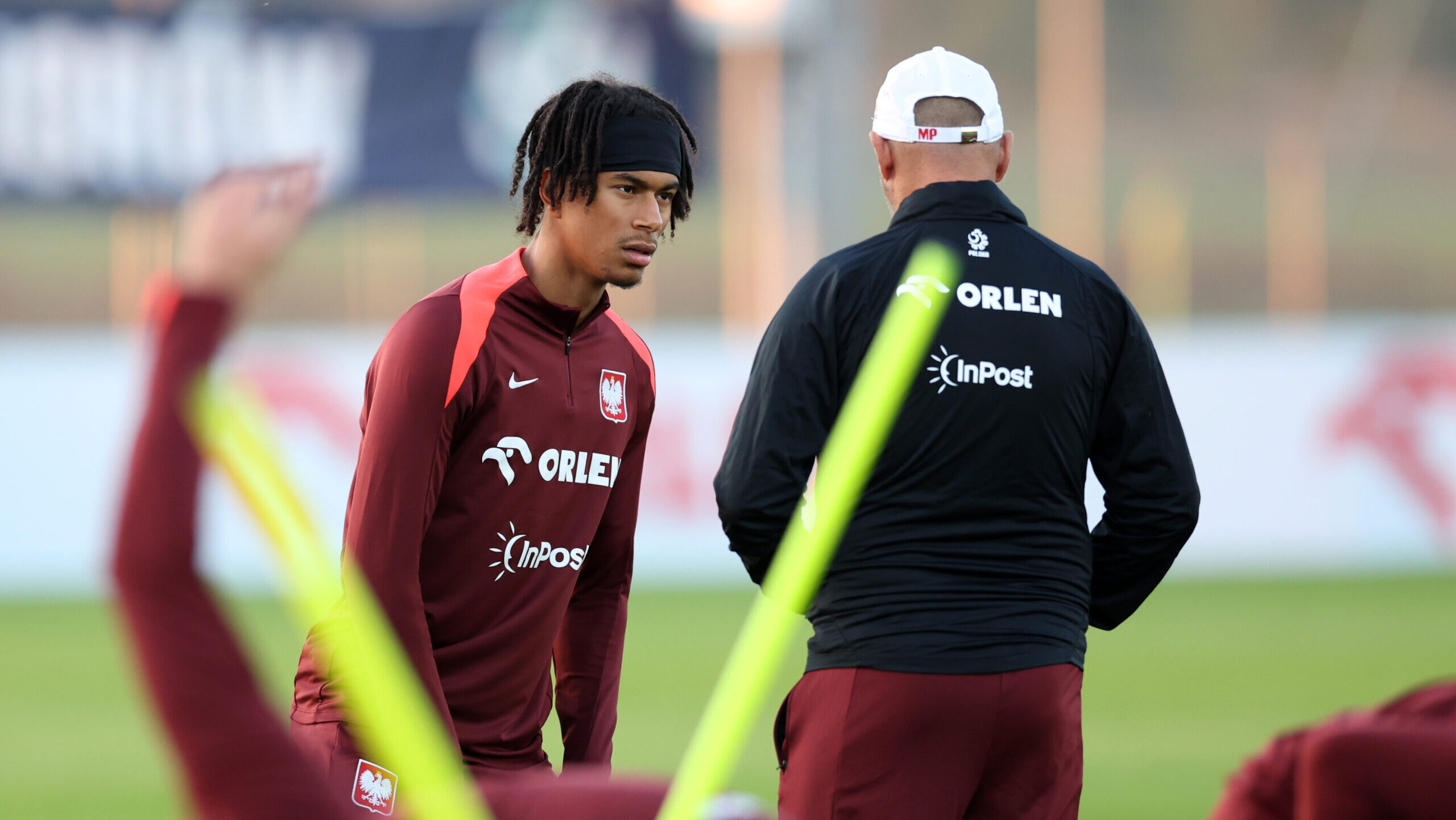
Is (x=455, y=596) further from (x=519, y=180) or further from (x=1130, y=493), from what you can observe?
(x=1130, y=493)

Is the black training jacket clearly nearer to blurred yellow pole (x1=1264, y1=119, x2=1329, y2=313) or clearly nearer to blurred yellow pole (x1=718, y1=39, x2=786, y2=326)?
blurred yellow pole (x1=718, y1=39, x2=786, y2=326)

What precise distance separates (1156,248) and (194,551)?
75.5ft

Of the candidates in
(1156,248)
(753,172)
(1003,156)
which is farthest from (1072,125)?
(1003,156)

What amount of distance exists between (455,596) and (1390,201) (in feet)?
82.7

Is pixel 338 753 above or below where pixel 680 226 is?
above

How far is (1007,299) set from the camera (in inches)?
134

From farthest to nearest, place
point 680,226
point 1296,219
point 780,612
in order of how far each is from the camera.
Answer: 1. point 680,226
2. point 1296,219
3. point 780,612

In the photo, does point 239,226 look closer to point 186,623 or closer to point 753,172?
point 186,623

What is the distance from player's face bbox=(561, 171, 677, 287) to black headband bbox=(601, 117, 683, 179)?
0.02m

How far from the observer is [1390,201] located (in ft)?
84.6

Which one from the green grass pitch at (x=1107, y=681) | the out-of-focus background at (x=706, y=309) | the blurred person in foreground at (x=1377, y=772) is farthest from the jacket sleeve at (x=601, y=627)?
the out-of-focus background at (x=706, y=309)

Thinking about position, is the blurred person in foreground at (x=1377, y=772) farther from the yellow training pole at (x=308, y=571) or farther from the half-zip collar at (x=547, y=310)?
the half-zip collar at (x=547, y=310)

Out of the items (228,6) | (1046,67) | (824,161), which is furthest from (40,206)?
(1046,67)

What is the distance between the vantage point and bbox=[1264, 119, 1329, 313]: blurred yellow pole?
19719 millimetres
